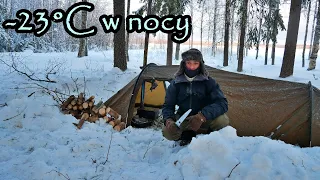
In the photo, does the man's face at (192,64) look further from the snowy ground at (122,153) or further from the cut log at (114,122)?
the cut log at (114,122)

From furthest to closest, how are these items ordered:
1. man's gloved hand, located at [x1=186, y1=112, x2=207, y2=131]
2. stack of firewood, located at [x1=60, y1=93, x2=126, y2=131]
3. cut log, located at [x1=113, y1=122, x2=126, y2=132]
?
stack of firewood, located at [x1=60, y1=93, x2=126, y2=131] < cut log, located at [x1=113, y1=122, x2=126, y2=132] < man's gloved hand, located at [x1=186, y1=112, x2=207, y2=131]

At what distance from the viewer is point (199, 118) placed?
299 cm

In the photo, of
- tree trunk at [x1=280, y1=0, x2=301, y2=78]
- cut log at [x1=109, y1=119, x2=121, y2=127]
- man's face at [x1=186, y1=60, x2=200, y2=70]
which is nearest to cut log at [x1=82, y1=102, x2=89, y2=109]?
cut log at [x1=109, y1=119, x2=121, y2=127]

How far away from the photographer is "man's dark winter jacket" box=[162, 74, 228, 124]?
330 cm

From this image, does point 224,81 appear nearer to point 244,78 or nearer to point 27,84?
point 244,78

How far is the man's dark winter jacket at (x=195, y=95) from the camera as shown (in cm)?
330

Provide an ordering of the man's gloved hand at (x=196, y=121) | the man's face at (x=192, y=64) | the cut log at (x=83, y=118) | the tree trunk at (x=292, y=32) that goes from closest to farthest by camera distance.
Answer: the man's gloved hand at (x=196, y=121)
the man's face at (x=192, y=64)
the cut log at (x=83, y=118)
the tree trunk at (x=292, y=32)

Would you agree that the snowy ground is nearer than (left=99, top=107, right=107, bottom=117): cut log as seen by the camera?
Yes

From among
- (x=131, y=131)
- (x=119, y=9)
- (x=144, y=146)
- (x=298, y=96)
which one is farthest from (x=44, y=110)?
(x=119, y=9)

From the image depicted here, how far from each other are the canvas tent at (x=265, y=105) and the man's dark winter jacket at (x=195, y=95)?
1600 mm

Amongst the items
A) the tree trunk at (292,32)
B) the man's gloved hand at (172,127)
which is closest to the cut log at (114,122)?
the man's gloved hand at (172,127)

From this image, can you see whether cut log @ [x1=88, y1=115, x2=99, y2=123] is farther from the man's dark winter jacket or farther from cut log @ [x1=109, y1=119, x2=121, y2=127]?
the man's dark winter jacket

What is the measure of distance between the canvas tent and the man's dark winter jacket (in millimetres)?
1600

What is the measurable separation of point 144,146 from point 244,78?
2.56m
